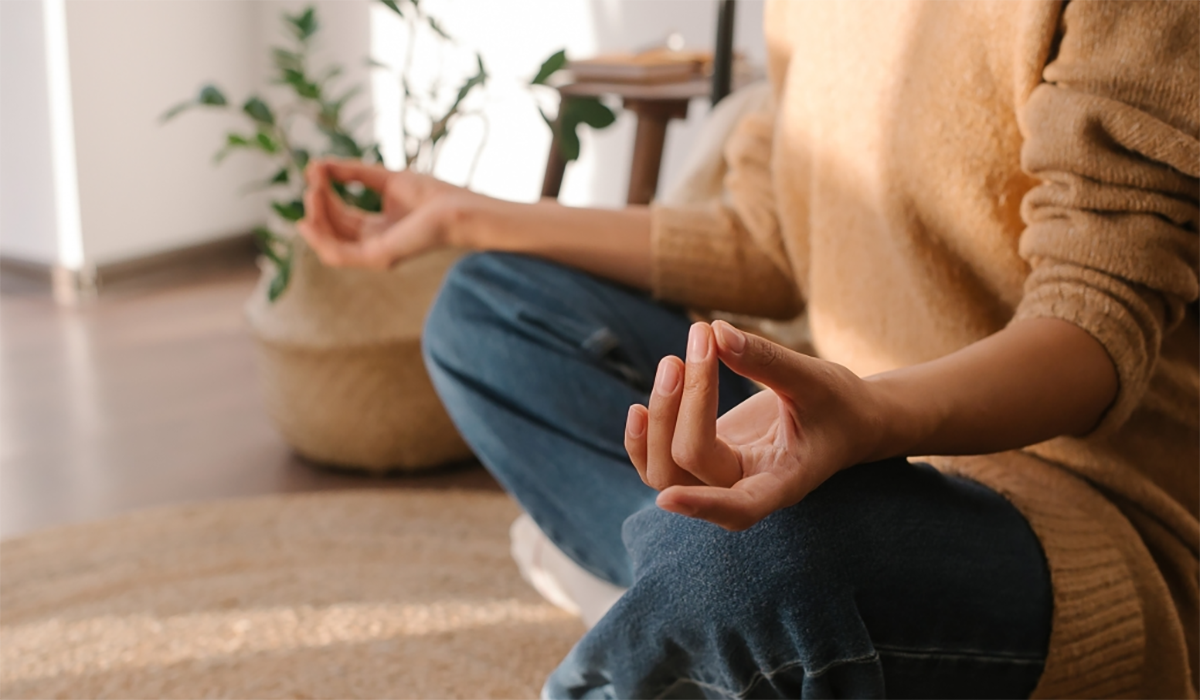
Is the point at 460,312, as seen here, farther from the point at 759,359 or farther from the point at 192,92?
the point at 192,92

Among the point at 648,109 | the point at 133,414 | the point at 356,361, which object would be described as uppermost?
the point at 648,109

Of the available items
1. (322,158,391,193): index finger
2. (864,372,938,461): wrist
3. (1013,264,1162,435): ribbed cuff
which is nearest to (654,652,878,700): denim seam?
(864,372,938,461): wrist

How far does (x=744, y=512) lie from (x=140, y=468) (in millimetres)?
1303

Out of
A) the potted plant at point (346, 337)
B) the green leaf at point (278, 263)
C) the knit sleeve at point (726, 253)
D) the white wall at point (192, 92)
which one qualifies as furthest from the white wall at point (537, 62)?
the knit sleeve at point (726, 253)

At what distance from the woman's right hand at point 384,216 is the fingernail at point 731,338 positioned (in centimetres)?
54

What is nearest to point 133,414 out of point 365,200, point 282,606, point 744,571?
point 365,200

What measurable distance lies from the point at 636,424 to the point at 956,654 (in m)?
0.25

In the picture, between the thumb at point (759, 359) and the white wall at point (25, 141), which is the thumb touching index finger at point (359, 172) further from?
the white wall at point (25, 141)

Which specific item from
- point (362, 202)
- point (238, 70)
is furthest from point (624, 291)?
point (238, 70)

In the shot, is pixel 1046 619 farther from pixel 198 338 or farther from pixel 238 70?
pixel 238 70

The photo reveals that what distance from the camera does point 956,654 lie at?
1.96 ft

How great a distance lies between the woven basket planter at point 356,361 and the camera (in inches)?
56.1

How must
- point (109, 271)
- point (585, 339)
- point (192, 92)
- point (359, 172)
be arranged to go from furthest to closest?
point (192, 92) → point (109, 271) → point (359, 172) → point (585, 339)

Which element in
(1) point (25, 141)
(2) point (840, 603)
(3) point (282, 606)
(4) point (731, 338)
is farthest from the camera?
(1) point (25, 141)
